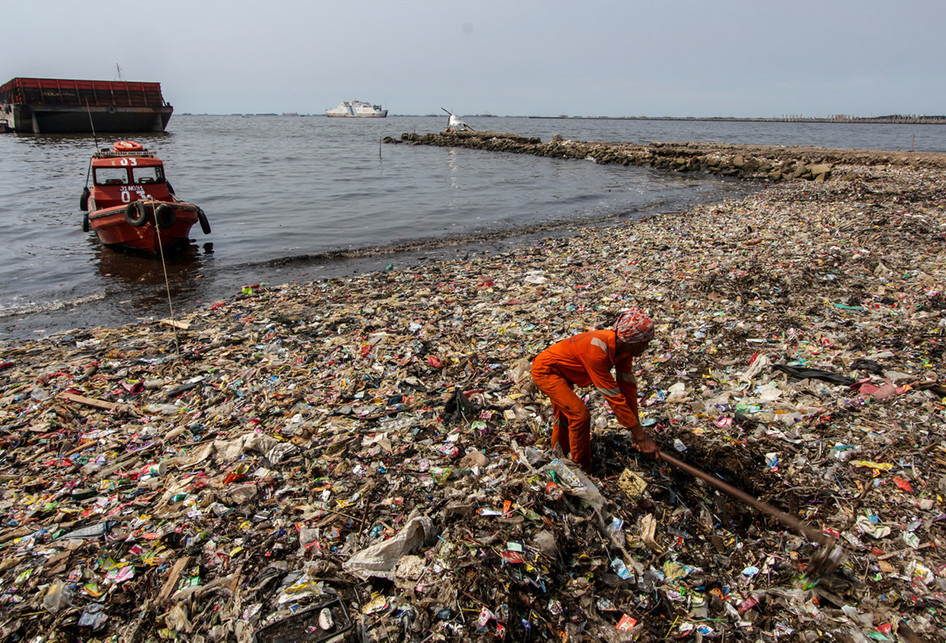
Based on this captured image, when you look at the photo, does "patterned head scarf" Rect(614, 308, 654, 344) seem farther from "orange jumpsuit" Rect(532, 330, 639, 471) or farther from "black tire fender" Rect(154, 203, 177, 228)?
"black tire fender" Rect(154, 203, 177, 228)

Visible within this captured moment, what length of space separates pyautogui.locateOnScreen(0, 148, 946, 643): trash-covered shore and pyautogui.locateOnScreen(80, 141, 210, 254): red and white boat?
590 centimetres

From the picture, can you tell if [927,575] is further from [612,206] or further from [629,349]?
[612,206]

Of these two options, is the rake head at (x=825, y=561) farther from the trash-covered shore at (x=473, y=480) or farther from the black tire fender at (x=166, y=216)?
the black tire fender at (x=166, y=216)

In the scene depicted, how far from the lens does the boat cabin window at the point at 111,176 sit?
13742 millimetres

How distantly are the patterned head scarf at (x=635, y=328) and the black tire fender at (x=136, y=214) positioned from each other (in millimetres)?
13915

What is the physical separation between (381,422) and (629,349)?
266 cm

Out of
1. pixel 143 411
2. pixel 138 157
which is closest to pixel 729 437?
pixel 143 411

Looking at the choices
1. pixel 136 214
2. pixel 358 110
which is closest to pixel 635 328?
pixel 136 214

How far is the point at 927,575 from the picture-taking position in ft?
10.3

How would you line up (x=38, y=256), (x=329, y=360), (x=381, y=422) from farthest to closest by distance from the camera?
1. (x=38, y=256)
2. (x=329, y=360)
3. (x=381, y=422)

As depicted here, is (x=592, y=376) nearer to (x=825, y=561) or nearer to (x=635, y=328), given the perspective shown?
(x=635, y=328)

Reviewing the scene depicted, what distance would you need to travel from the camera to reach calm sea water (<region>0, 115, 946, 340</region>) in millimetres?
11312

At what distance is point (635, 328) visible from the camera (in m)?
3.54

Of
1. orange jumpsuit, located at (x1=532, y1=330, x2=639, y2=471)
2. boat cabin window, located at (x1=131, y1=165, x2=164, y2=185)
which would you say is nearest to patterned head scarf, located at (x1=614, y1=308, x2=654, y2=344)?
orange jumpsuit, located at (x1=532, y1=330, x2=639, y2=471)
